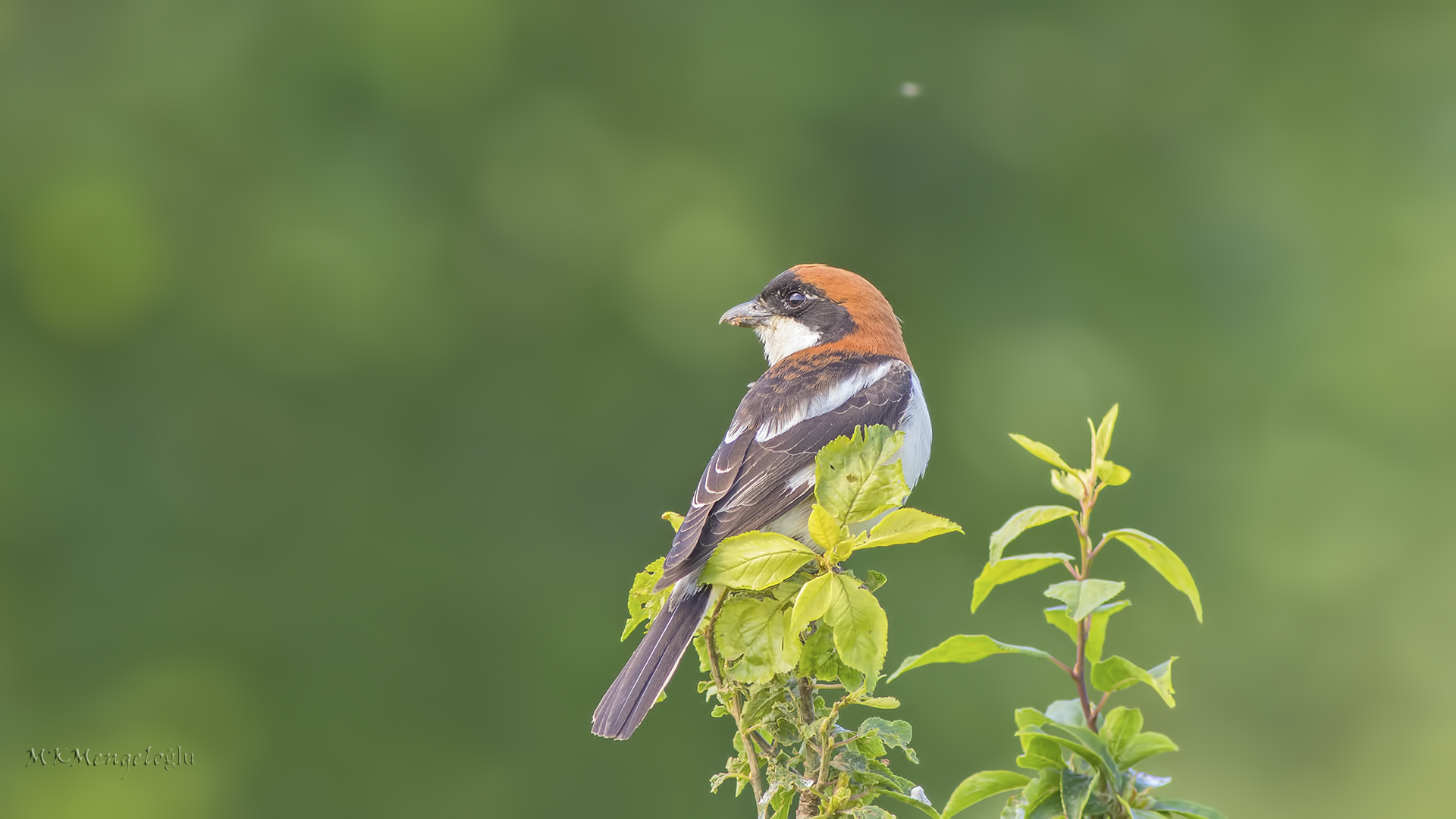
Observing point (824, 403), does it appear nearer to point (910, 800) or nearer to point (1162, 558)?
point (910, 800)

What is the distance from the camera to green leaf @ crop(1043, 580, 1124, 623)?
1434 mm

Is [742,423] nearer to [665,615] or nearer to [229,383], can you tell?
[665,615]

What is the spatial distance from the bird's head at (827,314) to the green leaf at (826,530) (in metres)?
2.50

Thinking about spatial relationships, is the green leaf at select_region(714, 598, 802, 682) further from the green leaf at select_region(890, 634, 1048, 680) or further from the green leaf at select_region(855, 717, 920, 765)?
the green leaf at select_region(890, 634, 1048, 680)

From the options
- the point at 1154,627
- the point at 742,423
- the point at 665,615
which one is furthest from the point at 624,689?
the point at 1154,627

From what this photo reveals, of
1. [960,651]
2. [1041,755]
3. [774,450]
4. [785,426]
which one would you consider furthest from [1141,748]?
[785,426]

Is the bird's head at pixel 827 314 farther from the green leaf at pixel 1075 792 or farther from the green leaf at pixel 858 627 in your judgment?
the green leaf at pixel 1075 792

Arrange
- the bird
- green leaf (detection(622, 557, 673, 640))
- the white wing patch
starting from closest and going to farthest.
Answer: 1. green leaf (detection(622, 557, 673, 640))
2. the bird
3. the white wing patch

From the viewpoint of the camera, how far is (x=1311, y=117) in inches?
400

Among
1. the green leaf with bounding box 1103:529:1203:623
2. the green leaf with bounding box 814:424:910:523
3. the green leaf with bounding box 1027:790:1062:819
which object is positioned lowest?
the green leaf with bounding box 1027:790:1062:819

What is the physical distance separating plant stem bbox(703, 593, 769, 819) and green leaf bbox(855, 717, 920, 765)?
0.54ft

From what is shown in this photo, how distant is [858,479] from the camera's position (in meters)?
1.95

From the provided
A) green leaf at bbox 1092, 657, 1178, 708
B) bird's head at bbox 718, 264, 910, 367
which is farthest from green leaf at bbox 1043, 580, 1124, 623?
bird's head at bbox 718, 264, 910, 367

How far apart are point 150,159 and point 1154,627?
7814 mm
